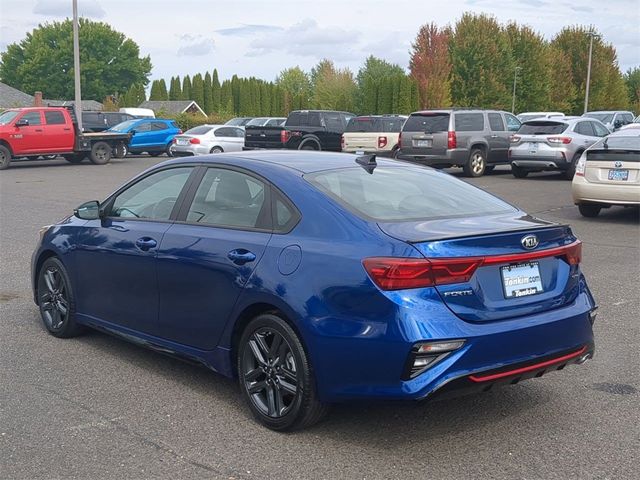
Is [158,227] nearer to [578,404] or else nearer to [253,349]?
[253,349]

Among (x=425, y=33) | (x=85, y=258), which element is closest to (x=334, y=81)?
(x=425, y=33)

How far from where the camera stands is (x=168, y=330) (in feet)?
17.3

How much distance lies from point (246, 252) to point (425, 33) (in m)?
67.9

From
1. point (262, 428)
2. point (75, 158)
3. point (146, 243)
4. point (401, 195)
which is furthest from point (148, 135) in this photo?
point (262, 428)

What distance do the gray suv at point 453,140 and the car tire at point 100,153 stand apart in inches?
460

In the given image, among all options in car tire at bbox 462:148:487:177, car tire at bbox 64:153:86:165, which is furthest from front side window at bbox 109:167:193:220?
car tire at bbox 64:153:86:165

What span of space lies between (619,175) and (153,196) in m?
9.51

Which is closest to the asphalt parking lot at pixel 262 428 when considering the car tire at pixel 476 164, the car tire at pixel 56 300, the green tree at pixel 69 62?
the car tire at pixel 56 300

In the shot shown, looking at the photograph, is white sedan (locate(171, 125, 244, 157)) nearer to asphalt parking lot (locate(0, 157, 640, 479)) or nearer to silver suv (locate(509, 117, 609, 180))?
silver suv (locate(509, 117, 609, 180))

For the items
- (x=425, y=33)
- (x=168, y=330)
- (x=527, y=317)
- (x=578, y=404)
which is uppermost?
(x=425, y=33)

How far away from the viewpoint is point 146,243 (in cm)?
543

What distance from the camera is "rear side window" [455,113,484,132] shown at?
73.8ft

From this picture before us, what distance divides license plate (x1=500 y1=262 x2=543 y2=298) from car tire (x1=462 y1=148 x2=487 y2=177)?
730 inches

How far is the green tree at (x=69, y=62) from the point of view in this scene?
106 m
